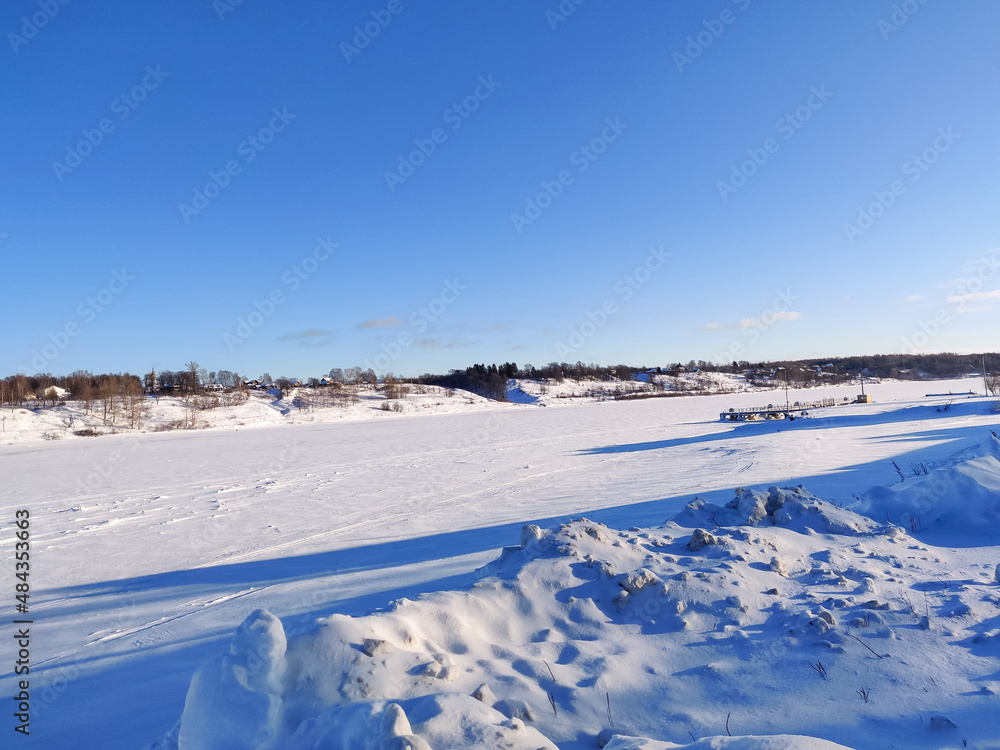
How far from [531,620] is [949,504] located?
18.3 feet

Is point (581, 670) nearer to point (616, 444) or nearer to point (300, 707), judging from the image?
point (300, 707)

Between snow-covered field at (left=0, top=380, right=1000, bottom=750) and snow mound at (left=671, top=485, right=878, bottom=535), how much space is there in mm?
33

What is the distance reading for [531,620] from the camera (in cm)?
366

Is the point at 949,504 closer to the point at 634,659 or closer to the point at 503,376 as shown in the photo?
the point at 634,659

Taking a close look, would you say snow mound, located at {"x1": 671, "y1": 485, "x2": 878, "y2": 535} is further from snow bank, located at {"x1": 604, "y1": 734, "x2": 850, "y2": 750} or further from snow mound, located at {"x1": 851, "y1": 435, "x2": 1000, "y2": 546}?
snow bank, located at {"x1": 604, "y1": 734, "x2": 850, "y2": 750}

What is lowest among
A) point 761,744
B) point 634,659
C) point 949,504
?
point 634,659

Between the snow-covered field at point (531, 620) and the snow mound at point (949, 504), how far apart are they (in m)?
0.03

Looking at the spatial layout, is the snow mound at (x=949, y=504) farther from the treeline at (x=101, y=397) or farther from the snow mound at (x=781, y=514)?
the treeline at (x=101, y=397)

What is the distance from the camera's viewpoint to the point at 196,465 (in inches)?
681

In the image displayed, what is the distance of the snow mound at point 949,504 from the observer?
5848mm

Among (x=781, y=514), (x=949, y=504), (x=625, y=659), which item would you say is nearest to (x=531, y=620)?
(x=625, y=659)

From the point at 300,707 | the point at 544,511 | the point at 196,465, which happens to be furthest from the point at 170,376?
the point at 300,707

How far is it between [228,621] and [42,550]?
16.8ft

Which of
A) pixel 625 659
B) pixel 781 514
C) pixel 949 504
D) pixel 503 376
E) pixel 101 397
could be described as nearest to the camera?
pixel 625 659
